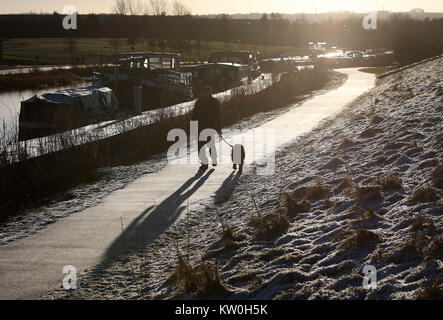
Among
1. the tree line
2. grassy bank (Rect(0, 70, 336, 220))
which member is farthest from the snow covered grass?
the tree line

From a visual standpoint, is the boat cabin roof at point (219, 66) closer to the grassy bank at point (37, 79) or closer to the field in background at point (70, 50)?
the grassy bank at point (37, 79)

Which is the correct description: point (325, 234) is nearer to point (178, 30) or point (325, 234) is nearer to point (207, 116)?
point (207, 116)

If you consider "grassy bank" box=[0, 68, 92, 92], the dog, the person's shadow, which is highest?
the dog

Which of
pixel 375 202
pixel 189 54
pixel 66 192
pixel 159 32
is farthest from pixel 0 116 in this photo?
pixel 159 32

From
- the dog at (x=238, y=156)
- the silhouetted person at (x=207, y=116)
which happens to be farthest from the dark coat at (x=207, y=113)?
the dog at (x=238, y=156)

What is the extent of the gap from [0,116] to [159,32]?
335 ft

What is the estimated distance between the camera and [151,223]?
1016 centimetres

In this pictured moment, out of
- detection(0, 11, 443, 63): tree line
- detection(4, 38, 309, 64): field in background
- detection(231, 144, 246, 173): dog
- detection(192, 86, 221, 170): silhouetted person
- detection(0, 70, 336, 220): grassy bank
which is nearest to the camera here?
detection(0, 70, 336, 220): grassy bank

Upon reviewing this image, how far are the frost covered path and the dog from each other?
270mm

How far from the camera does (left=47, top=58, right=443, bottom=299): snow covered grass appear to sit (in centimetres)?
649

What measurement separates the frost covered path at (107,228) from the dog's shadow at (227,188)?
6 centimetres

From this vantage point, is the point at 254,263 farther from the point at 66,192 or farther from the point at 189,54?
the point at 189,54

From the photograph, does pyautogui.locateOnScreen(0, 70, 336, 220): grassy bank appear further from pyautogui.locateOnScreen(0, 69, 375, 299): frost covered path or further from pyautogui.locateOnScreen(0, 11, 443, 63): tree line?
pyautogui.locateOnScreen(0, 11, 443, 63): tree line

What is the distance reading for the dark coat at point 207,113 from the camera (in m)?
15.0
